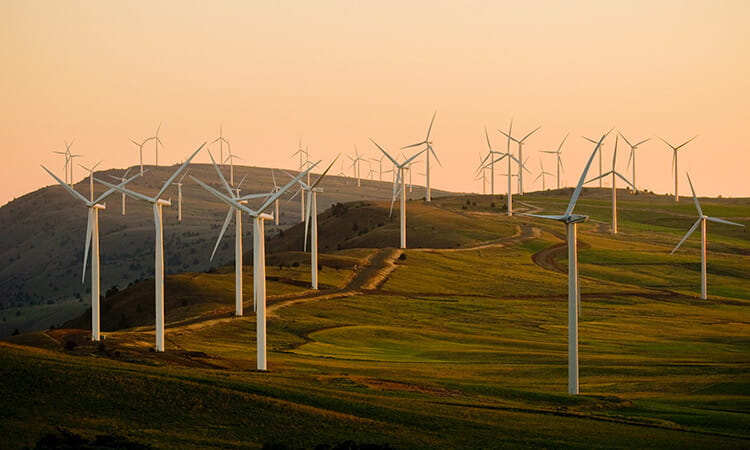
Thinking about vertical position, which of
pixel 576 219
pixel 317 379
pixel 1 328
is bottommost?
pixel 1 328

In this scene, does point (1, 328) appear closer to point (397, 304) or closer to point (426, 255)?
point (426, 255)

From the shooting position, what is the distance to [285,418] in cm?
4928

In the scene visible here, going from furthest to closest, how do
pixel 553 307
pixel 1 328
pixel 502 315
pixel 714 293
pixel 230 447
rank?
pixel 1 328
pixel 714 293
pixel 553 307
pixel 502 315
pixel 230 447

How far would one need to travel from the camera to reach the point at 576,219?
63781 millimetres

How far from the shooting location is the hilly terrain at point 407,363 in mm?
47947

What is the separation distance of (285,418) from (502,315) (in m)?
65.1

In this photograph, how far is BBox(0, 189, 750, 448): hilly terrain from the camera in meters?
47.9

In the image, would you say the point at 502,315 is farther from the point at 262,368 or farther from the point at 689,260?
the point at 689,260

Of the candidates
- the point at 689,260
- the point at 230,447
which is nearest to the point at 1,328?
the point at 689,260

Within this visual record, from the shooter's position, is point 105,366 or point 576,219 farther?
point 576,219

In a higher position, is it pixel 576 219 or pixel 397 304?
pixel 576 219

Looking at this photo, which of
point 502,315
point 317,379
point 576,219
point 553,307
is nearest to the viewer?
point 317,379

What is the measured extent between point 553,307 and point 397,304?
748 inches

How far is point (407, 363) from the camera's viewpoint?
7544cm
